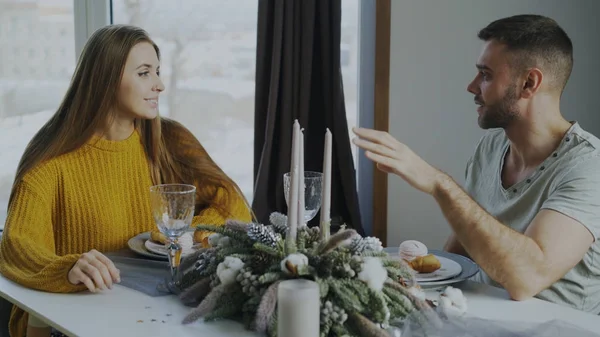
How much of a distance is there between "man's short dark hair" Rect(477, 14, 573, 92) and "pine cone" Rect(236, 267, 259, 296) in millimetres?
1051

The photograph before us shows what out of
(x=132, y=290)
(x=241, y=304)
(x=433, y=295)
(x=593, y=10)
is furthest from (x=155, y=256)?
(x=593, y=10)

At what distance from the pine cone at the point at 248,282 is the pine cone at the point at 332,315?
133 millimetres

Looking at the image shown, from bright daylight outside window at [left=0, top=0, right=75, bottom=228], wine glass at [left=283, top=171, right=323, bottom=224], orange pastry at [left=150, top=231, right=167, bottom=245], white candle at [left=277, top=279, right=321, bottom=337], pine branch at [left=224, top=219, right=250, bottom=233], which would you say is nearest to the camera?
white candle at [left=277, top=279, right=321, bottom=337]

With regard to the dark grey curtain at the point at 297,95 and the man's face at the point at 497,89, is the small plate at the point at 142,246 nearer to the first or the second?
the man's face at the point at 497,89

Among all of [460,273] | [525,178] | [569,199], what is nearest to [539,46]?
[525,178]

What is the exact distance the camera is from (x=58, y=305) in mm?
1548

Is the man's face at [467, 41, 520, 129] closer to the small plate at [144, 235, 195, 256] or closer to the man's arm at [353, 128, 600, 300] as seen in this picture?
the man's arm at [353, 128, 600, 300]

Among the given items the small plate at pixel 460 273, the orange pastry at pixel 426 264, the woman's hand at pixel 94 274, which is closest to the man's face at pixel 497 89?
the small plate at pixel 460 273

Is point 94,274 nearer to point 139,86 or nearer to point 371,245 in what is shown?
point 371,245

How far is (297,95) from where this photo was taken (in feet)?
11.1

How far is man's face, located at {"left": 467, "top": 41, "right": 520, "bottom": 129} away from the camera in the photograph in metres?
2.10

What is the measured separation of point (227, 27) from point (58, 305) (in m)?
2.16

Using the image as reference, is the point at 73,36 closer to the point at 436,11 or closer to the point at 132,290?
the point at 436,11

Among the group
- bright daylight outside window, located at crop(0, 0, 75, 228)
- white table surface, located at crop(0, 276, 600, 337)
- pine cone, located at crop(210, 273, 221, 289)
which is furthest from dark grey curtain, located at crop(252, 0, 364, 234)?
pine cone, located at crop(210, 273, 221, 289)
